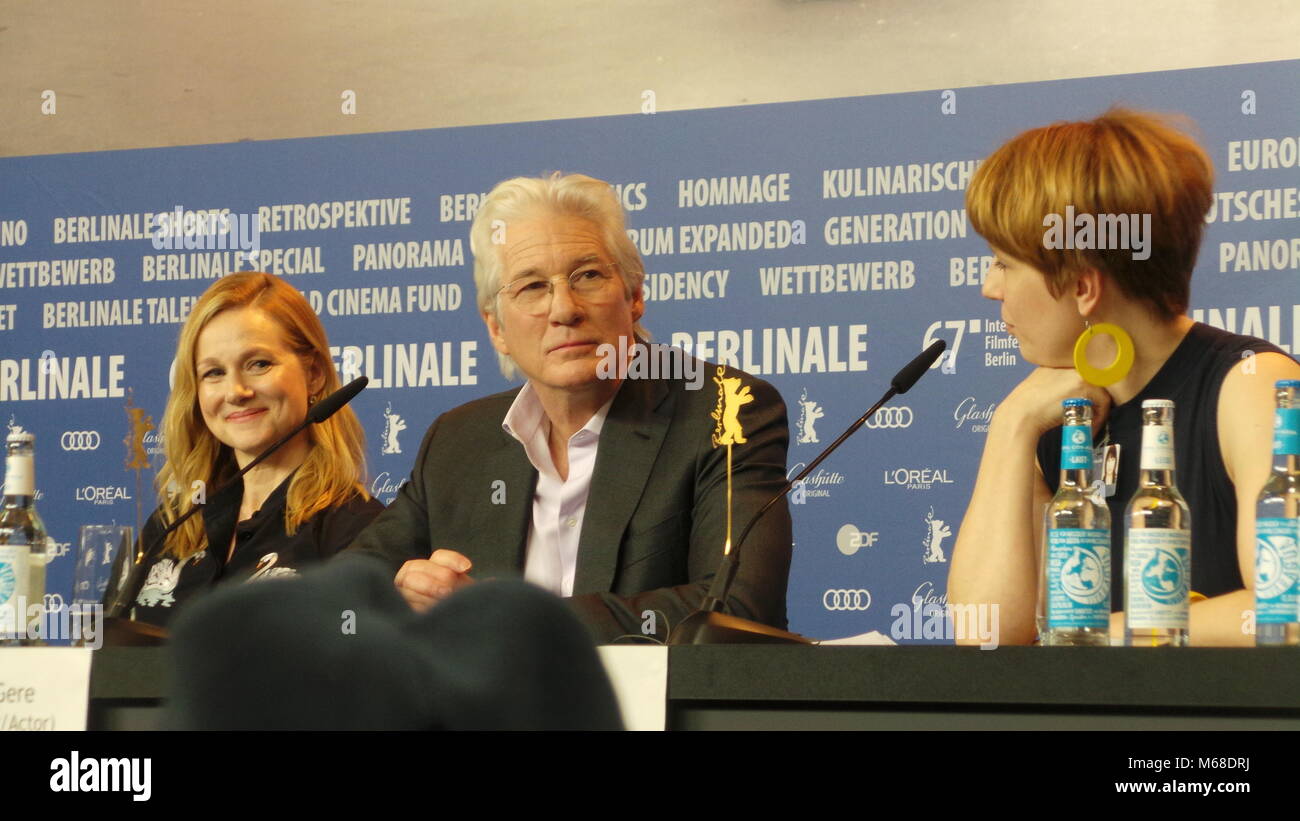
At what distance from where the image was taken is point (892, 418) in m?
2.83

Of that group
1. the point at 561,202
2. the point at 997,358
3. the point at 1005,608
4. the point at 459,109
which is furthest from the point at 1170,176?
the point at 459,109

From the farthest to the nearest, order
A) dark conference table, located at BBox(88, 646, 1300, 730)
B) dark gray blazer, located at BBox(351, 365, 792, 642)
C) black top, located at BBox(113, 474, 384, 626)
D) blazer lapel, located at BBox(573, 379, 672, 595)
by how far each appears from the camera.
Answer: black top, located at BBox(113, 474, 384, 626), blazer lapel, located at BBox(573, 379, 672, 595), dark gray blazer, located at BBox(351, 365, 792, 642), dark conference table, located at BBox(88, 646, 1300, 730)

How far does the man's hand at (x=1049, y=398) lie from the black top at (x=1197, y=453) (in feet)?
0.14

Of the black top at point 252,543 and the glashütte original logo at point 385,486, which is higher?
the glashütte original logo at point 385,486

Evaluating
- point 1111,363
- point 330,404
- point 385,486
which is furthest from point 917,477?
point 330,404

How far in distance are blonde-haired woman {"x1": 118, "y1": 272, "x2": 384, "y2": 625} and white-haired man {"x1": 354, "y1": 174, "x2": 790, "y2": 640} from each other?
0.43ft

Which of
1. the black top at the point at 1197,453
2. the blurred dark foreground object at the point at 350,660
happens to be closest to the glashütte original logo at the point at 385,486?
the black top at the point at 1197,453

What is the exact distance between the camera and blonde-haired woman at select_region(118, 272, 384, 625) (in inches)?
106

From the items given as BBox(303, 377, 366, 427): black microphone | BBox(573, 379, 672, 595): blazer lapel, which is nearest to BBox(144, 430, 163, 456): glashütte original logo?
BBox(573, 379, 672, 595): blazer lapel

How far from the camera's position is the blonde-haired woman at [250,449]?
8.87 ft

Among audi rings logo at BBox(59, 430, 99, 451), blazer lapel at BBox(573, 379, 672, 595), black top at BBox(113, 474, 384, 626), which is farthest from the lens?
audi rings logo at BBox(59, 430, 99, 451)

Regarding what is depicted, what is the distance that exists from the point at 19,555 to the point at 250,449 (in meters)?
1.14

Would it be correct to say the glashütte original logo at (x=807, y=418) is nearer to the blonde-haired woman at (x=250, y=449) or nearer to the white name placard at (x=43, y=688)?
the blonde-haired woman at (x=250, y=449)

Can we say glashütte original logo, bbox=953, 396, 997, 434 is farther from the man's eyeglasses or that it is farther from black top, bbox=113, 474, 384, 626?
black top, bbox=113, 474, 384, 626
